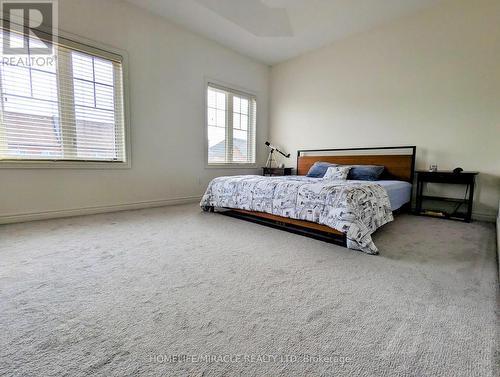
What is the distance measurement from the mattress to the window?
2.77 metres

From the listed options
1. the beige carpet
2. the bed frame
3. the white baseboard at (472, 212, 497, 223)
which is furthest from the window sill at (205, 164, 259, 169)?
the white baseboard at (472, 212, 497, 223)

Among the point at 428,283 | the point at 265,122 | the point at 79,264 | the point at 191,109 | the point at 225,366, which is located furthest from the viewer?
the point at 265,122

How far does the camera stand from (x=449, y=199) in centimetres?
329

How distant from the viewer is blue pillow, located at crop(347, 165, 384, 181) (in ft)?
11.7

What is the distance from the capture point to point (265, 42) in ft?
14.2

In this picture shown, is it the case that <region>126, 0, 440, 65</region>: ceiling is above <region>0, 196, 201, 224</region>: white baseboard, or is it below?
above

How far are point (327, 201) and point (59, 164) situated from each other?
3141mm

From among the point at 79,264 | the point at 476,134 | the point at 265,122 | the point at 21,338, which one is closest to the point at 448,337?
the point at 21,338

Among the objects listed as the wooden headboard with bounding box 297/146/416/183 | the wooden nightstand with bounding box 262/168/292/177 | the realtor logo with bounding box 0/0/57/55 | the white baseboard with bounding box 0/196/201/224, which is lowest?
the white baseboard with bounding box 0/196/201/224

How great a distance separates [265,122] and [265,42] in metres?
1.58

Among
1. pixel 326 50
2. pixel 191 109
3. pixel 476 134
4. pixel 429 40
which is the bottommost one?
Answer: pixel 476 134

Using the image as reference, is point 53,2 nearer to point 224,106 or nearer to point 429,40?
point 224,106

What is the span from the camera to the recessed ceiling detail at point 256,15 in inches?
130

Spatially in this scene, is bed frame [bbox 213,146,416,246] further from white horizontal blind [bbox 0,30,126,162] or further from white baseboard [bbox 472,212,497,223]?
white horizontal blind [bbox 0,30,126,162]
